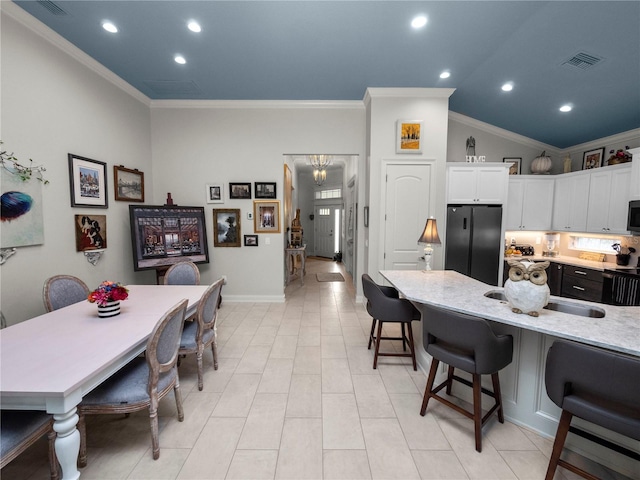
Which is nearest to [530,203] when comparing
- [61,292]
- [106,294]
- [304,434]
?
[304,434]

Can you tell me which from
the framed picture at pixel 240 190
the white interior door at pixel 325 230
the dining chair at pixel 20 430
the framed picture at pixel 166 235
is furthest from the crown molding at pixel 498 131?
the dining chair at pixel 20 430

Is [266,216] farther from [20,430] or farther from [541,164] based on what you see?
[541,164]

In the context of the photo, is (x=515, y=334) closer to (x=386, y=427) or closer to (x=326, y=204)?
(x=386, y=427)

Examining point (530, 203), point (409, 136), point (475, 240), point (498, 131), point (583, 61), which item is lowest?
point (475, 240)

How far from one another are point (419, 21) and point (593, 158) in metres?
4.22

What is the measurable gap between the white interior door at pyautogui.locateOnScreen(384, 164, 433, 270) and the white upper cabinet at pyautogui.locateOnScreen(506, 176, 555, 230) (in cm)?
189

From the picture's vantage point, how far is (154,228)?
396 centimetres

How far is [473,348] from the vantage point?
169 cm

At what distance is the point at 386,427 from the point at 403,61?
13.1ft

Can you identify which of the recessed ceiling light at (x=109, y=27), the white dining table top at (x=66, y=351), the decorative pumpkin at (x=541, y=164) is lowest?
the white dining table top at (x=66, y=351)

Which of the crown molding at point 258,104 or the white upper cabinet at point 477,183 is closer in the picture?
the white upper cabinet at point 477,183

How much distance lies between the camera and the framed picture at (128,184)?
3.78 m

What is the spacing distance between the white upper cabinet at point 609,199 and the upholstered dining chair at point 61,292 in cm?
678

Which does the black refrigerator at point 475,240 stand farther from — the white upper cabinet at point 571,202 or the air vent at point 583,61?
the air vent at point 583,61
